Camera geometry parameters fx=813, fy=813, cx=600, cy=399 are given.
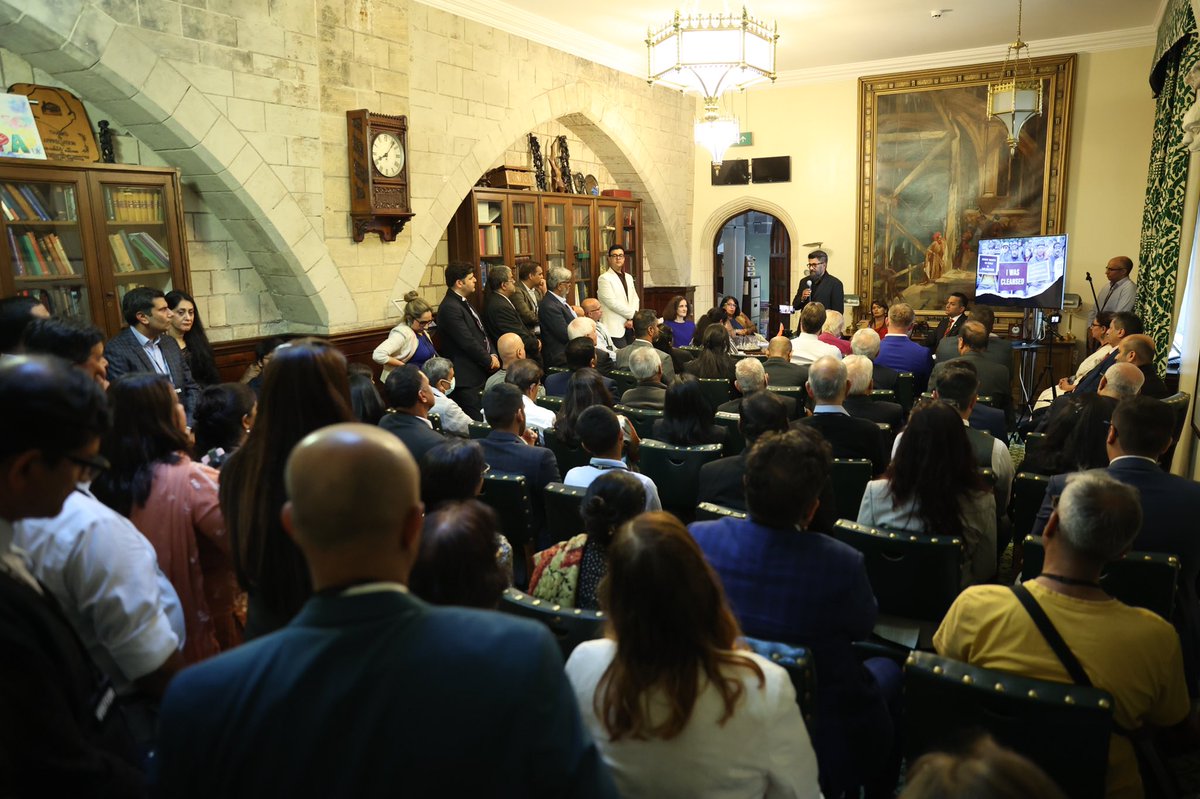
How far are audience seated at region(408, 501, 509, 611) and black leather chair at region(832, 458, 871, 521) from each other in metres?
2.03

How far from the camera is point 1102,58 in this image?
29.1 ft

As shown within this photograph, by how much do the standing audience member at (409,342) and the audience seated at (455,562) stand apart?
14.2ft

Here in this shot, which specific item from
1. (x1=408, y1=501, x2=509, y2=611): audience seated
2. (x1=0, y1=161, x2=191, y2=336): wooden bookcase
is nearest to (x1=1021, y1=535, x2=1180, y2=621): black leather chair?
(x1=408, y1=501, x2=509, y2=611): audience seated

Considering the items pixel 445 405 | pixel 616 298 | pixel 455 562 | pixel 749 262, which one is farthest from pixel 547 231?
pixel 455 562

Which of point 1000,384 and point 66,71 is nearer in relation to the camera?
point 66,71

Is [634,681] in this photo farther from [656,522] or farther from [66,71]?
[66,71]

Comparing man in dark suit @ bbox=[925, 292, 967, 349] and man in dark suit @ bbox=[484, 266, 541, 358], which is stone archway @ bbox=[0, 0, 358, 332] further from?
man in dark suit @ bbox=[925, 292, 967, 349]

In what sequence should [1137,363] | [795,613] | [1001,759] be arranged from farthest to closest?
1. [1137,363]
2. [795,613]
3. [1001,759]

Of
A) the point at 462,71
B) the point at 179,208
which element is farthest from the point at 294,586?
the point at 462,71

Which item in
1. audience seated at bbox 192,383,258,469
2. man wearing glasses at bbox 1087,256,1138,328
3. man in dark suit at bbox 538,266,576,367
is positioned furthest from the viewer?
man wearing glasses at bbox 1087,256,1138,328

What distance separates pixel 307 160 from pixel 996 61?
7.88 meters

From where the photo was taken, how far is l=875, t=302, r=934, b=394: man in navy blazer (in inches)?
240

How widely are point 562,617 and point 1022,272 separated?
8255 mm

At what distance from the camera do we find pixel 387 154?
6.34 meters
